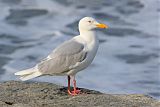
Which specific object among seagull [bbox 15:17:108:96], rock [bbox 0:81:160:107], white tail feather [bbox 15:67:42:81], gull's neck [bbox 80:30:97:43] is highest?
gull's neck [bbox 80:30:97:43]

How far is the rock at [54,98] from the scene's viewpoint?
7422 millimetres

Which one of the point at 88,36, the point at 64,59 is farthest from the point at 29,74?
the point at 88,36

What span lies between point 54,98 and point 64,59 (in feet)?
2.00

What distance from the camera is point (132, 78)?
15117mm

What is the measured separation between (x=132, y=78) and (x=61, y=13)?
22.3 feet

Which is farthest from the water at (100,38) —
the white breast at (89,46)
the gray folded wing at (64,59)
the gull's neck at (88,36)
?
the gray folded wing at (64,59)

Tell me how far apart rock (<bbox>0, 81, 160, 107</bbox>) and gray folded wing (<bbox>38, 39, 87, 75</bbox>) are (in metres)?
0.27

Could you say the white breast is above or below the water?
below

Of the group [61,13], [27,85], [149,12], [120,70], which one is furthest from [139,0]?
[27,85]

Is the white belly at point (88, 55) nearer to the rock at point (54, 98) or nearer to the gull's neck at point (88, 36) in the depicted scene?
the gull's neck at point (88, 36)

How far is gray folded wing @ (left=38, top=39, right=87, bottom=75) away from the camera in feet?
26.5

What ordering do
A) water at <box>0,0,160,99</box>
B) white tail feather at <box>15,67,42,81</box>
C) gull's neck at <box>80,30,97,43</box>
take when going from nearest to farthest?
white tail feather at <box>15,67,42,81</box>, gull's neck at <box>80,30,97,43</box>, water at <box>0,0,160,99</box>

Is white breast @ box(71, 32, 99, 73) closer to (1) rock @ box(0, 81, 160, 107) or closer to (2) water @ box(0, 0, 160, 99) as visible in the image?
(1) rock @ box(0, 81, 160, 107)

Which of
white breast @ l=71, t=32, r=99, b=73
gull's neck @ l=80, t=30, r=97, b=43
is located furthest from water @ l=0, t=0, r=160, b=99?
white breast @ l=71, t=32, r=99, b=73
